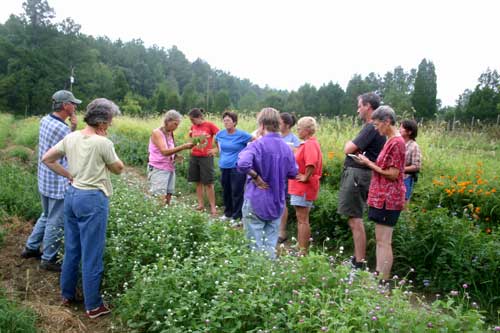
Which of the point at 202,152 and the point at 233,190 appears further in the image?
the point at 202,152

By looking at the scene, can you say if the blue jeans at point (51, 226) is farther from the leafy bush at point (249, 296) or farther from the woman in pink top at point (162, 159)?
the woman in pink top at point (162, 159)

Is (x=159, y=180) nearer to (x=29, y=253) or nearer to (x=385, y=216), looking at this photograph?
(x=29, y=253)

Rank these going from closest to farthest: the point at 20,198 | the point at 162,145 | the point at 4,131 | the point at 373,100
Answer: the point at 373,100 → the point at 162,145 → the point at 20,198 → the point at 4,131

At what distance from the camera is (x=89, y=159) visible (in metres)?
3.41

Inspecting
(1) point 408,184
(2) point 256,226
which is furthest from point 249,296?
(1) point 408,184

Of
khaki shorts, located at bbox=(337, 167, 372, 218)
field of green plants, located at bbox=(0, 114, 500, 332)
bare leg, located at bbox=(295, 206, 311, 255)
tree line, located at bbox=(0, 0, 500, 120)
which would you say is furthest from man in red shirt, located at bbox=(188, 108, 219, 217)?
tree line, located at bbox=(0, 0, 500, 120)

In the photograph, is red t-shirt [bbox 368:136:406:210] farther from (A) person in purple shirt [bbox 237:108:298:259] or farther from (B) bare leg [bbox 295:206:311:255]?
(B) bare leg [bbox 295:206:311:255]

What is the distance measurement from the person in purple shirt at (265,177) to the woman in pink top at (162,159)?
203cm

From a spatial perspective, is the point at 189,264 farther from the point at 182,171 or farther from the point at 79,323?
the point at 182,171

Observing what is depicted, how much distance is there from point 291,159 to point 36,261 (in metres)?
3.32

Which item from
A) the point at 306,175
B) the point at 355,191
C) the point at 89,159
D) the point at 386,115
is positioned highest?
the point at 386,115

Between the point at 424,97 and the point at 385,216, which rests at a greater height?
the point at 424,97

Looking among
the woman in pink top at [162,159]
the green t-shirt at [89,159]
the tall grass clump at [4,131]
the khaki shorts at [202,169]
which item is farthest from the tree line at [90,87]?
the green t-shirt at [89,159]

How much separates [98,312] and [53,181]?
61.3 inches
